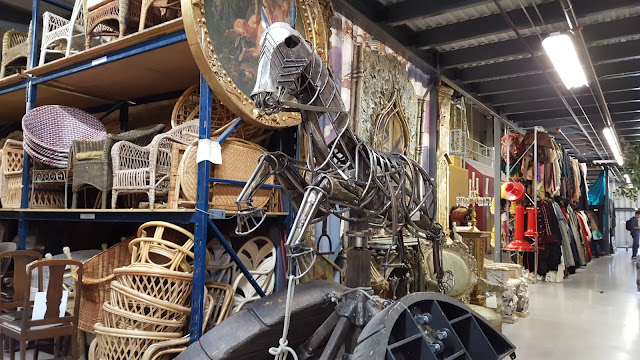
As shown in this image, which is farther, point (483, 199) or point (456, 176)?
point (456, 176)

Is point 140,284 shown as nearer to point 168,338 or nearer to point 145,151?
point 168,338

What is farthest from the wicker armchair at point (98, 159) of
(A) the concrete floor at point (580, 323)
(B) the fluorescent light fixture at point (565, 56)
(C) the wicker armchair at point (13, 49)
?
(B) the fluorescent light fixture at point (565, 56)

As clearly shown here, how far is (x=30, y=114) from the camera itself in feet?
13.2

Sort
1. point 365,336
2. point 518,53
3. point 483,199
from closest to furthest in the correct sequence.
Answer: point 365,336 → point 518,53 → point 483,199

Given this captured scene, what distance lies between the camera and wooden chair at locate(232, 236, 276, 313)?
3.46 metres

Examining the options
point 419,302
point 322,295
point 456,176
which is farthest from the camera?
point 456,176

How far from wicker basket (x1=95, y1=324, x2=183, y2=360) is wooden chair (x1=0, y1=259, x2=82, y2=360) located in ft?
1.25

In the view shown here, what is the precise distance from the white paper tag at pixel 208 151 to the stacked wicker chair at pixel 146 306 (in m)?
0.51

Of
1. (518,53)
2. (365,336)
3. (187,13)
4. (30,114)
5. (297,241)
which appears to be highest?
(518,53)

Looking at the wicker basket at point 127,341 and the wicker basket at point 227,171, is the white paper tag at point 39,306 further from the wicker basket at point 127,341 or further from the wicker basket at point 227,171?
the wicker basket at point 227,171

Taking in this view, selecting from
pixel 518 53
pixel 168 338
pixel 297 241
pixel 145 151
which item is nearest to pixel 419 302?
pixel 297 241

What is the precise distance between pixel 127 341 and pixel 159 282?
391 mm

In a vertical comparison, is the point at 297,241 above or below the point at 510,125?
below

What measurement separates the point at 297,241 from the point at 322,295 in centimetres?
98
